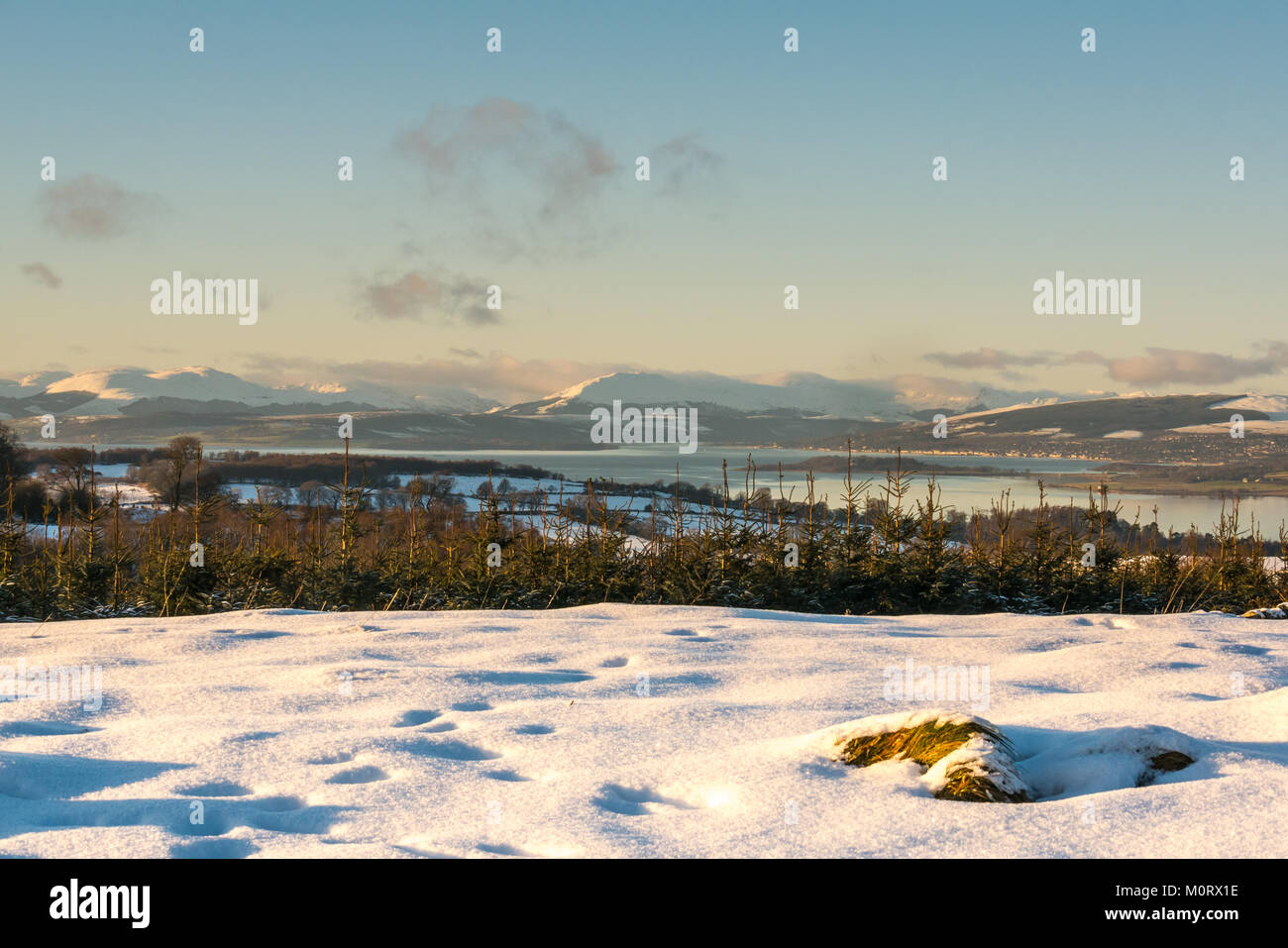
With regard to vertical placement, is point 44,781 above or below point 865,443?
below

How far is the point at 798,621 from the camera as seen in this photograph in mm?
9555

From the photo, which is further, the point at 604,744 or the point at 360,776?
the point at 604,744

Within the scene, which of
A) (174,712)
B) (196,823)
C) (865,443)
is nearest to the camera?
(196,823)

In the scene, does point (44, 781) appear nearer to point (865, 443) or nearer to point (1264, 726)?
point (1264, 726)

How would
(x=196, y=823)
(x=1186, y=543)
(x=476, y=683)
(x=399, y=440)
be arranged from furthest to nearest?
(x=399, y=440) < (x=1186, y=543) < (x=476, y=683) < (x=196, y=823)

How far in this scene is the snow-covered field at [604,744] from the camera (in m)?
3.27

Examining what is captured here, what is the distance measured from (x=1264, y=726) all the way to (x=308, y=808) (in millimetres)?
4726

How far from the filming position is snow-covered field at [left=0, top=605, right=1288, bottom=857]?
327 centimetres

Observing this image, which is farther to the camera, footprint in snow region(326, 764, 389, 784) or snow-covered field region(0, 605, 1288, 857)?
footprint in snow region(326, 764, 389, 784)

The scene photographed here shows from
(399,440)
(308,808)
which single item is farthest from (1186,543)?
(399,440)

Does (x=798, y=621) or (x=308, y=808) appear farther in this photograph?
(x=798, y=621)

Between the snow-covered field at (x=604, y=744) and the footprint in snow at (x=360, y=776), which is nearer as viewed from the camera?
the snow-covered field at (x=604, y=744)

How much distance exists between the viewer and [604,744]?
4.61 m
